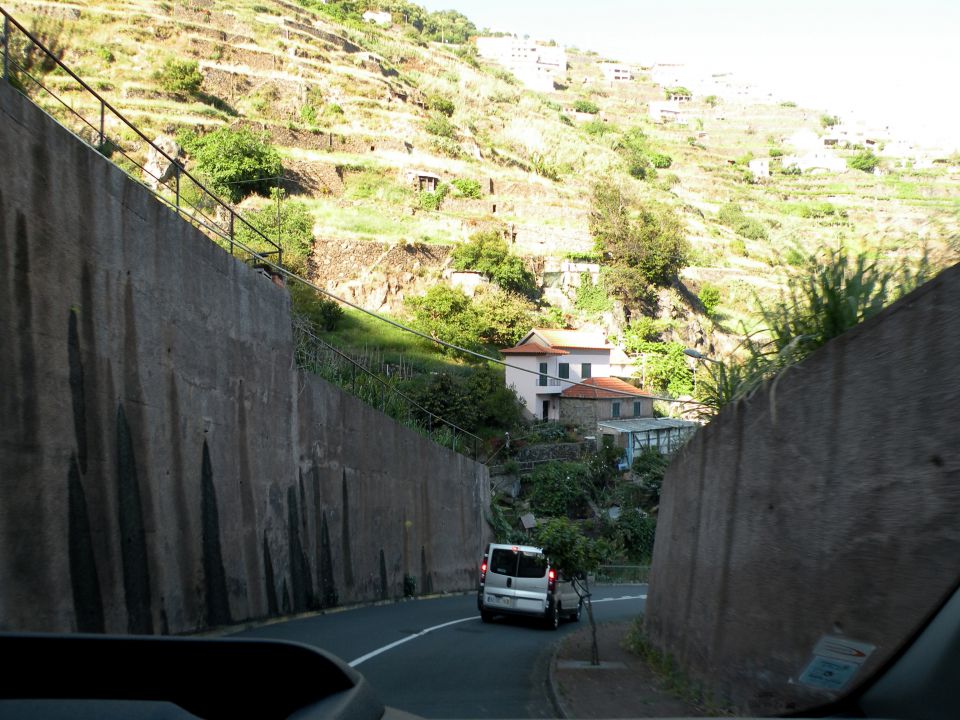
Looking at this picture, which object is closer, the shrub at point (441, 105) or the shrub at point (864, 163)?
the shrub at point (441, 105)

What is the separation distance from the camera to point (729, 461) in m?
9.45

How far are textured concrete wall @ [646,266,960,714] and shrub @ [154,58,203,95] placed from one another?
252 feet

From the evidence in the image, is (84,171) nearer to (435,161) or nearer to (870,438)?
(870,438)

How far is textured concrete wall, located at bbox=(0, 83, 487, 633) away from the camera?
927 centimetres

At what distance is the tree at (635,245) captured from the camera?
74.6 metres

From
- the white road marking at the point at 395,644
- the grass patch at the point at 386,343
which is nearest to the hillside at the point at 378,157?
the grass patch at the point at 386,343

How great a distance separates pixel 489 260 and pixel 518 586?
4903 centimetres

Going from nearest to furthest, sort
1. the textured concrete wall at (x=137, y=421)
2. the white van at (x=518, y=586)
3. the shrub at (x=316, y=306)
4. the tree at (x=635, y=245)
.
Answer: the textured concrete wall at (x=137, y=421), the white van at (x=518, y=586), the shrub at (x=316, y=306), the tree at (x=635, y=245)

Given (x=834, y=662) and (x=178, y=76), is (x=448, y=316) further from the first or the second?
(x=834, y=662)

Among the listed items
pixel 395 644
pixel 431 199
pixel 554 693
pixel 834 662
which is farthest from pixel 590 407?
pixel 834 662

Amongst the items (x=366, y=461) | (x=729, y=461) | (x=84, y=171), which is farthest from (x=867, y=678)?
(x=366, y=461)

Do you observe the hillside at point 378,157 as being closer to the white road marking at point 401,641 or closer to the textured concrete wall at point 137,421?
the white road marking at point 401,641

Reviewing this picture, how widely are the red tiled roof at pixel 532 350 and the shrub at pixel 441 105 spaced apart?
47.9 metres

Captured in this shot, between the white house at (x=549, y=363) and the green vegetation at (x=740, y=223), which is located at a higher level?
the green vegetation at (x=740, y=223)
